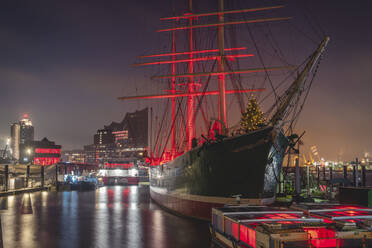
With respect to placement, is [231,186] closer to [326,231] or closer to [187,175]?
[187,175]

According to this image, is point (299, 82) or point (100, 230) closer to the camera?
point (299, 82)

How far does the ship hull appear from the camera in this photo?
16.4m

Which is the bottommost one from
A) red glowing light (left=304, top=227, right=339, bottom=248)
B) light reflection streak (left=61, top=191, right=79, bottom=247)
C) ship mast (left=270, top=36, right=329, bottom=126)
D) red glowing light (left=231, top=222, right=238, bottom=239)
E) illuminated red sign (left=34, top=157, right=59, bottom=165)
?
illuminated red sign (left=34, top=157, right=59, bottom=165)

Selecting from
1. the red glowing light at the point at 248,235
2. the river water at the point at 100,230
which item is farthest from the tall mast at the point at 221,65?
the red glowing light at the point at 248,235

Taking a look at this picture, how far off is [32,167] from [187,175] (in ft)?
161

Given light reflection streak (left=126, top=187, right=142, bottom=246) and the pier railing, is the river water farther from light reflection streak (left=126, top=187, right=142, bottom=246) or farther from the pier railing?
the pier railing

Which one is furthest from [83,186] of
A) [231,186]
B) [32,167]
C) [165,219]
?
[231,186]

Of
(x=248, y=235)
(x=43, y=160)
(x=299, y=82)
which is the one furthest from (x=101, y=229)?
(x=43, y=160)

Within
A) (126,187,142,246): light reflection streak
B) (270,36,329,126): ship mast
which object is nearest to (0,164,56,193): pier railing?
(126,187,142,246): light reflection streak

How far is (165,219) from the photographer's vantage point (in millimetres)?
21031

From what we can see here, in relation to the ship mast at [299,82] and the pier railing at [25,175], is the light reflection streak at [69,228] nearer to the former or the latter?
the ship mast at [299,82]

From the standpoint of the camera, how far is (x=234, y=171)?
1719 cm

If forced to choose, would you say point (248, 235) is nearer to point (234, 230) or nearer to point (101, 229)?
point (234, 230)

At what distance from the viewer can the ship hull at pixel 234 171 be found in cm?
1636
